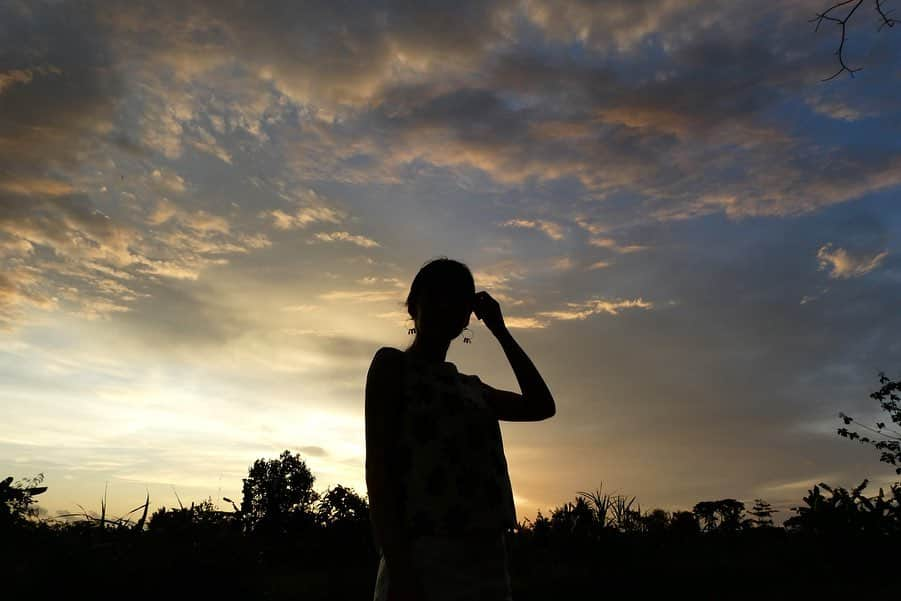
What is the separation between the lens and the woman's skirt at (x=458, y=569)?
243 centimetres

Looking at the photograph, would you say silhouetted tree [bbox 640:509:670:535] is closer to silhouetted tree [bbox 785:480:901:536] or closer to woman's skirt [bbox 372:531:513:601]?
silhouetted tree [bbox 785:480:901:536]

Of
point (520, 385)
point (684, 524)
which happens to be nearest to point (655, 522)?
point (684, 524)

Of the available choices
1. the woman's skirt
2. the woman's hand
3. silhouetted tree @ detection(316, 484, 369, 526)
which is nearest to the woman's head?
the woman's hand

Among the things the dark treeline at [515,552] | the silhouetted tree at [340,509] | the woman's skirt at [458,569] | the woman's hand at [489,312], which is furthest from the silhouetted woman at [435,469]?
the silhouetted tree at [340,509]

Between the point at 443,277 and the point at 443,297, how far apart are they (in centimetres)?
9

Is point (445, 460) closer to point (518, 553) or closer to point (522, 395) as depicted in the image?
point (522, 395)

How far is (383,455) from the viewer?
251 cm

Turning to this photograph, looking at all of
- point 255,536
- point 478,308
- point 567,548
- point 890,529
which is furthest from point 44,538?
point 890,529

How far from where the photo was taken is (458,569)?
2475 mm

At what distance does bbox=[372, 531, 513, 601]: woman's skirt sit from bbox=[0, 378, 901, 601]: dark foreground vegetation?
6451 mm

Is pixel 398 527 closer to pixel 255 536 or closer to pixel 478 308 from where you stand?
pixel 478 308

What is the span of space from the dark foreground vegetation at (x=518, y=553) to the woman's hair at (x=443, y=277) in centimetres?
636

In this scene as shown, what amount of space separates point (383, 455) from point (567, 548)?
11176mm

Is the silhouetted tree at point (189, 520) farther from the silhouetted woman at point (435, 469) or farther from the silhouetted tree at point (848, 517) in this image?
the silhouetted tree at point (848, 517)
